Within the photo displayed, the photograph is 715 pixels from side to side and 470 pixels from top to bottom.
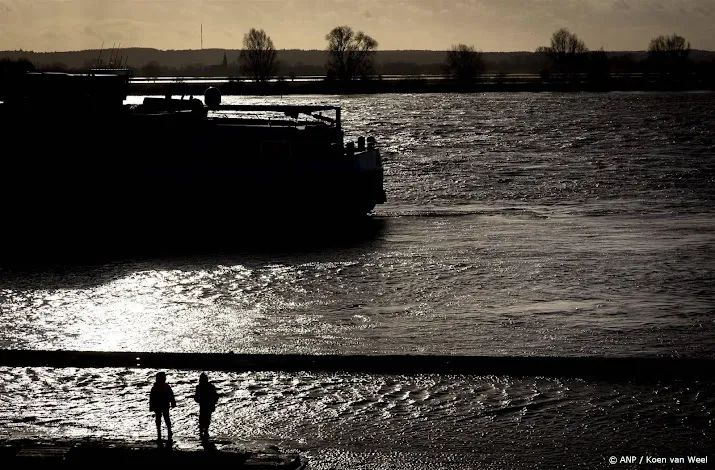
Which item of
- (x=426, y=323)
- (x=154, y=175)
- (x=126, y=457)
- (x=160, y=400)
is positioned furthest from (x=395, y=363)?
(x=154, y=175)

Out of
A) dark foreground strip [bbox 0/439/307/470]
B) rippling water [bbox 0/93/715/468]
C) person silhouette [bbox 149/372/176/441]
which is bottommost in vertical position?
rippling water [bbox 0/93/715/468]

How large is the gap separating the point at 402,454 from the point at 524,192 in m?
38.0

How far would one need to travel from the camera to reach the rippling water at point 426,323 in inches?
671

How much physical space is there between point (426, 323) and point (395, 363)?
3.67 m

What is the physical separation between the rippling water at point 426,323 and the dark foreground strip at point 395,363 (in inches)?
18.8

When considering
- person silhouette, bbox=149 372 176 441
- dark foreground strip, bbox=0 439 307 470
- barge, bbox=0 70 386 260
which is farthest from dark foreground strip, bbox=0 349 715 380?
barge, bbox=0 70 386 260

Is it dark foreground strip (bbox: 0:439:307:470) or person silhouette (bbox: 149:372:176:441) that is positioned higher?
person silhouette (bbox: 149:372:176:441)

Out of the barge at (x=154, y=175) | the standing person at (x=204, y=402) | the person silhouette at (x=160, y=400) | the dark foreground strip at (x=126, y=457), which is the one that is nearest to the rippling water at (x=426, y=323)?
the standing person at (x=204, y=402)

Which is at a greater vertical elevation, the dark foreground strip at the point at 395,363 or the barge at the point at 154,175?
the barge at the point at 154,175

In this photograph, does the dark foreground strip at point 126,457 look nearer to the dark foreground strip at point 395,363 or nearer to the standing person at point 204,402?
the standing person at point 204,402

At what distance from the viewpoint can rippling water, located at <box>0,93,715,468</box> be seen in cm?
1705

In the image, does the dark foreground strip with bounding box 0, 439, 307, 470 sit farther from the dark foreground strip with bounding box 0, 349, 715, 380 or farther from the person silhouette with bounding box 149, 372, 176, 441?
the dark foreground strip with bounding box 0, 349, 715, 380

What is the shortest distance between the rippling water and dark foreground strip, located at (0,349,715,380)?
0.48 metres

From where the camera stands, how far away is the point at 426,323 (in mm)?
24125
